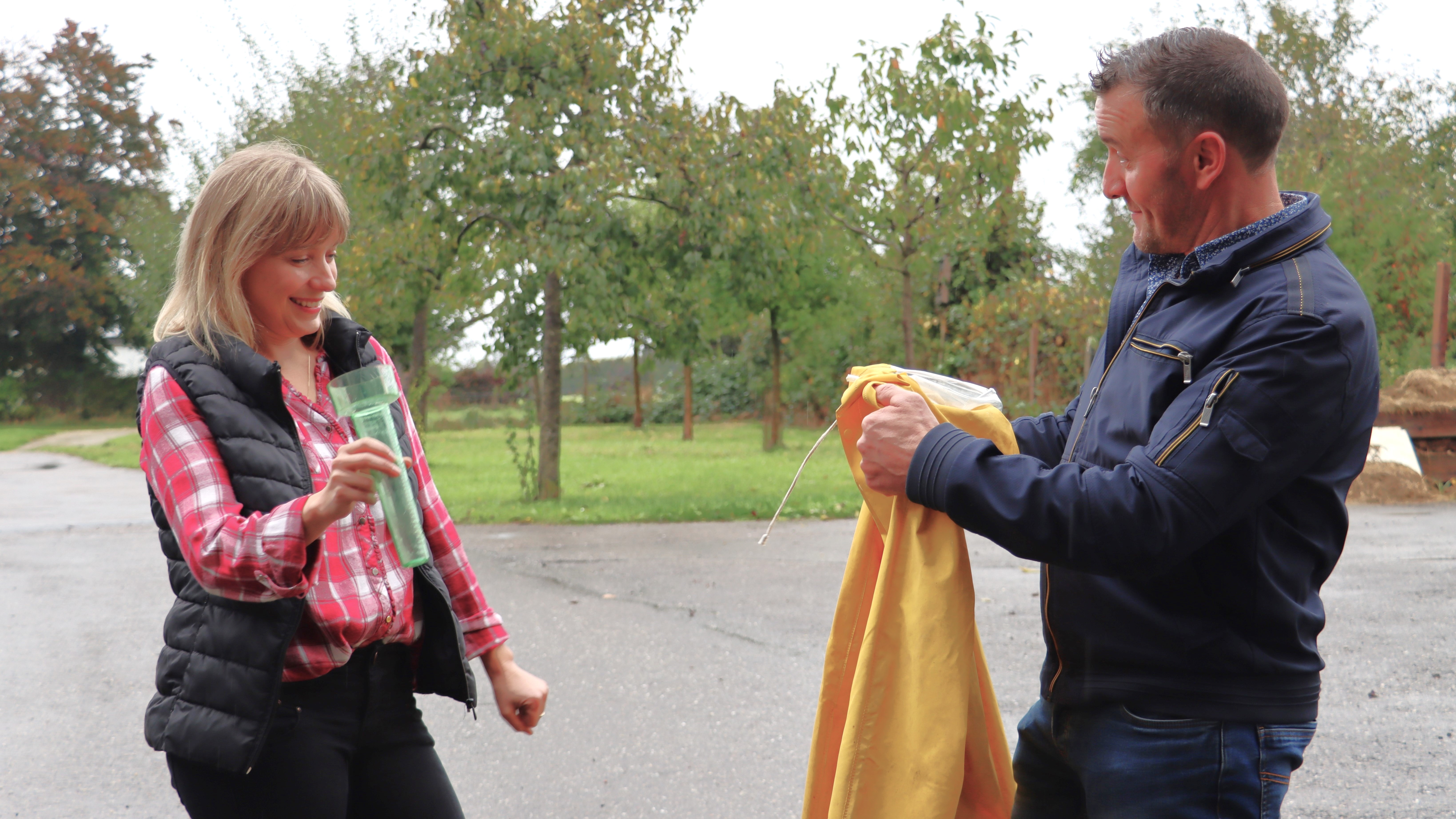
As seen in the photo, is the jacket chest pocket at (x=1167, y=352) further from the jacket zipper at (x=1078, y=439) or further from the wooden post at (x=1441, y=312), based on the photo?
the wooden post at (x=1441, y=312)

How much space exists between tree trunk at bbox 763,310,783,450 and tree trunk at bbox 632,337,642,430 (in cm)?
520

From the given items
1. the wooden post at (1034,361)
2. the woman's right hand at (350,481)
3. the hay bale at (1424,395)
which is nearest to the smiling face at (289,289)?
the woman's right hand at (350,481)

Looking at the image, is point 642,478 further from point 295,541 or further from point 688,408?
point 295,541

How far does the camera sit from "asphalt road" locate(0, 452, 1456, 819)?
154 inches

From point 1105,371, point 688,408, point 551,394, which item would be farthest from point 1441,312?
point 688,408

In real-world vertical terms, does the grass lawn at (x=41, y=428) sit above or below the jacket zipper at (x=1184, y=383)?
below

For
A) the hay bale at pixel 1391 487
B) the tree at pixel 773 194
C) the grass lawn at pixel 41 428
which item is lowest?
the grass lawn at pixel 41 428

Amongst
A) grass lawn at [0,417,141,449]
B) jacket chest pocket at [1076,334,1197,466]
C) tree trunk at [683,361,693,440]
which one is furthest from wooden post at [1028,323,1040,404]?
grass lawn at [0,417,141,449]

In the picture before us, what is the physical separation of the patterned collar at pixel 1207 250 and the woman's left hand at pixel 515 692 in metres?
1.43

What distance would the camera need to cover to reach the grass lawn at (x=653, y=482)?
430 inches

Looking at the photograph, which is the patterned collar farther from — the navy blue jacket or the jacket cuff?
the jacket cuff

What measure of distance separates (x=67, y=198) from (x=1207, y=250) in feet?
135

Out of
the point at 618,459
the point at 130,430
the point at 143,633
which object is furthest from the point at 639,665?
the point at 130,430

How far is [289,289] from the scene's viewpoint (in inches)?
80.0
